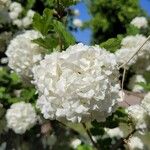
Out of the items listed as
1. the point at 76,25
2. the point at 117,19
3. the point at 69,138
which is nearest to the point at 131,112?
the point at 69,138

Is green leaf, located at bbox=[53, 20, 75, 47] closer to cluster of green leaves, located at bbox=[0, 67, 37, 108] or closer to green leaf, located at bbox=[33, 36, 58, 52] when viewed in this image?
green leaf, located at bbox=[33, 36, 58, 52]

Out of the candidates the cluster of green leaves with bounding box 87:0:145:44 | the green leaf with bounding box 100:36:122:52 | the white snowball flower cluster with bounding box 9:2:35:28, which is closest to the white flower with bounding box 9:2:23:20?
the white snowball flower cluster with bounding box 9:2:35:28

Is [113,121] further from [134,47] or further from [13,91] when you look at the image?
[13,91]

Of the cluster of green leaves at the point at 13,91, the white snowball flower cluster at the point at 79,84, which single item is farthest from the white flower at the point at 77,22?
the white snowball flower cluster at the point at 79,84

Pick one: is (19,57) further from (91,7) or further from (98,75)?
(91,7)

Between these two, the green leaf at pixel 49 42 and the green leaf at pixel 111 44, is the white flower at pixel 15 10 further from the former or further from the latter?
the green leaf at pixel 111 44

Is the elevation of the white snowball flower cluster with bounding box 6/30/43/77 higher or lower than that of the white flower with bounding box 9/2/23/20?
higher

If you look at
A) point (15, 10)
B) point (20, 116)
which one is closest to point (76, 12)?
point (15, 10)
